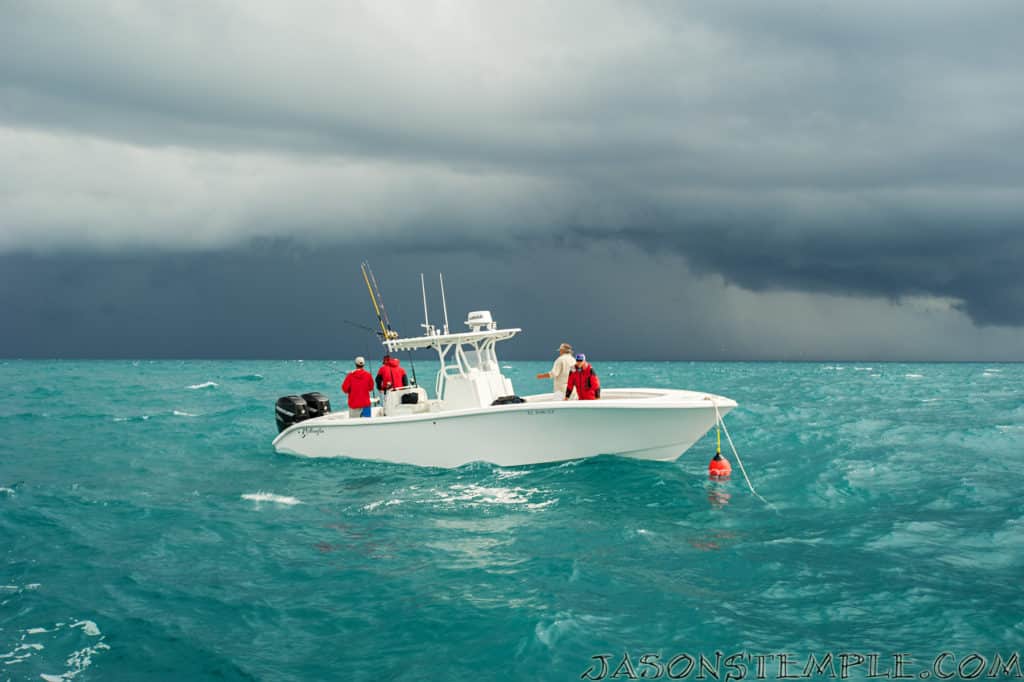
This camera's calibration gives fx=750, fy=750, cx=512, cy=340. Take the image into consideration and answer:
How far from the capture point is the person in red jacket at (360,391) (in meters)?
19.2

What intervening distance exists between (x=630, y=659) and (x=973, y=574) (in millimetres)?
5808

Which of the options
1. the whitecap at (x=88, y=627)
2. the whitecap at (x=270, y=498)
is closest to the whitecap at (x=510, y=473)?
the whitecap at (x=270, y=498)

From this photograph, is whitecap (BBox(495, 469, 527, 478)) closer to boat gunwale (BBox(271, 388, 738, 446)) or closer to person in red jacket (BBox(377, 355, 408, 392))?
boat gunwale (BBox(271, 388, 738, 446))

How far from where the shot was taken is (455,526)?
13.0 m

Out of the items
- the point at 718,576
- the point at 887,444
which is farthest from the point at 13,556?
the point at 887,444

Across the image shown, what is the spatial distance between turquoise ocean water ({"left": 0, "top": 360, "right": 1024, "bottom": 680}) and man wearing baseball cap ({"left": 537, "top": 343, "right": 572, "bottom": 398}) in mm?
2352

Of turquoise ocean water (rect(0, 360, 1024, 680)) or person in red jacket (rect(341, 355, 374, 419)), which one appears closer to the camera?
turquoise ocean water (rect(0, 360, 1024, 680))

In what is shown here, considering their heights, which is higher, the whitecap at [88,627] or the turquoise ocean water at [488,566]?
the turquoise ocean water at [488,566]

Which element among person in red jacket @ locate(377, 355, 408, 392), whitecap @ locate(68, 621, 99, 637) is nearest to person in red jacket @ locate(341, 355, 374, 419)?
person in red jacket @ locate(377, 355, 408, 392)

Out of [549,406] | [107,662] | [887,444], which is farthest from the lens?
[887,444]

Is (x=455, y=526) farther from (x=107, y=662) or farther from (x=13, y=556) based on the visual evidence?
(x=13, y=556)

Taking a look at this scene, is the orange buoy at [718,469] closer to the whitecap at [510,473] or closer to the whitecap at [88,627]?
the whitecap at [510,473]

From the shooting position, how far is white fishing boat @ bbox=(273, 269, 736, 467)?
52.7 ft

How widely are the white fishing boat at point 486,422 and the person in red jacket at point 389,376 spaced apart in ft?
0.84
